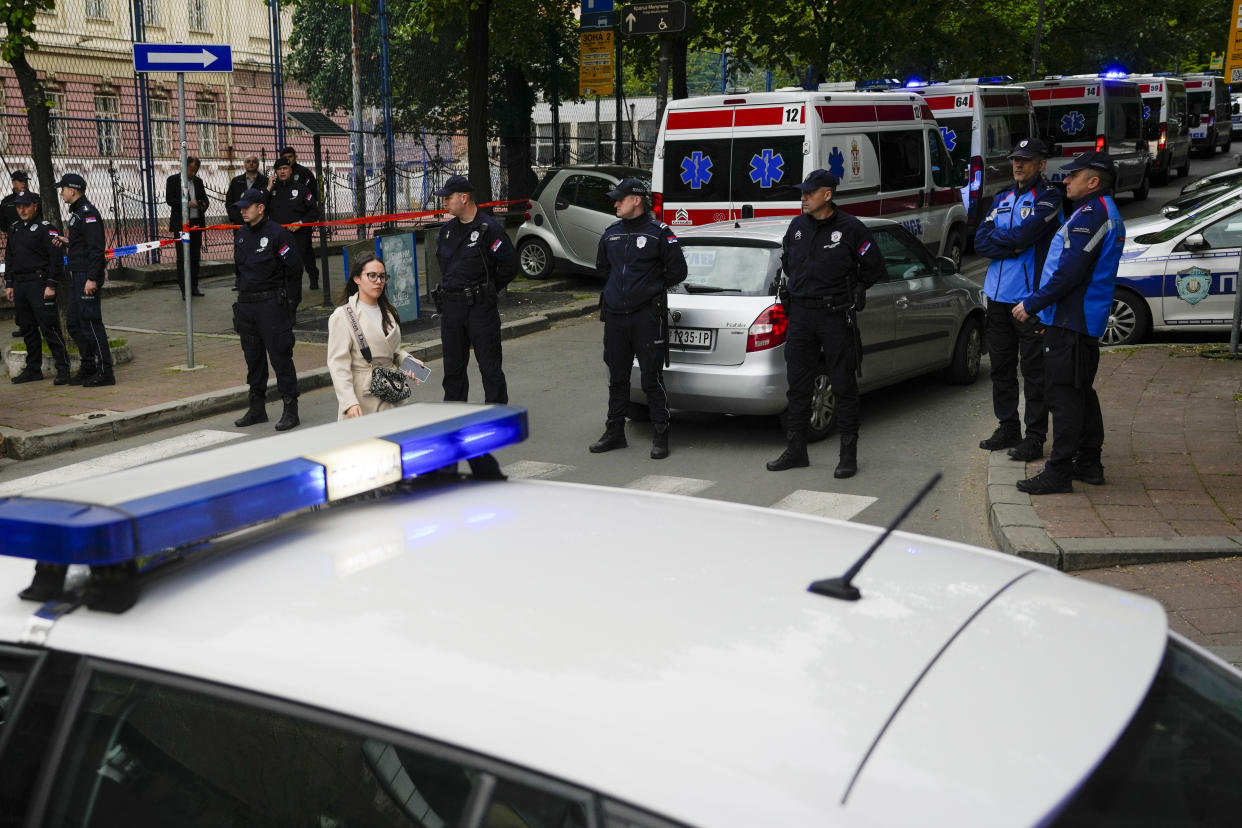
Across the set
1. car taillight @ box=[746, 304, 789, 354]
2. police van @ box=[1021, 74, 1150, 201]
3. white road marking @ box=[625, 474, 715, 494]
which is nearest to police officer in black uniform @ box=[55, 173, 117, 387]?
white road marking @ box=[625, 474, 715, 494]

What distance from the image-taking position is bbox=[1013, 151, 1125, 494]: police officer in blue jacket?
7.24 meters

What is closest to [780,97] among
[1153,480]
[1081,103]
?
[1153,480]

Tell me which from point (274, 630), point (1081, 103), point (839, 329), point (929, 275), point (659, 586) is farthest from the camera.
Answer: point (1081, 103)

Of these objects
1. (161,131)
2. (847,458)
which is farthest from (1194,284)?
(161,131)

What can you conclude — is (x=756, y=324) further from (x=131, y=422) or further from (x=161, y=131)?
(x=161, y=131)

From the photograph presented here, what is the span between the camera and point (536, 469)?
29.3 ft

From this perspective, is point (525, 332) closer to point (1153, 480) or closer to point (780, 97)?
point (780, 97)

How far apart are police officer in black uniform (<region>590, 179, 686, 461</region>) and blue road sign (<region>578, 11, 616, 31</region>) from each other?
11.5 m

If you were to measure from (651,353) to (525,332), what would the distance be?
20.6 feet

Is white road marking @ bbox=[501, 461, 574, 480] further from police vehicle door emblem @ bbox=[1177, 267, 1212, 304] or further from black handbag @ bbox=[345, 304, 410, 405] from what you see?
police vehicle door emblem @ bbox=[1177, 267, 1212, 304]

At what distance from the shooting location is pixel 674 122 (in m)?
15.2

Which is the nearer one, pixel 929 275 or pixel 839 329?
pixel 839 329

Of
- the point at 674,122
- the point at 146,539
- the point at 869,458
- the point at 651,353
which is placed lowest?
the point at 869,458

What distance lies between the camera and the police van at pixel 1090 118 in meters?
28.1
